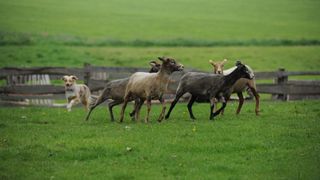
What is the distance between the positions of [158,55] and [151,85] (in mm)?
29191

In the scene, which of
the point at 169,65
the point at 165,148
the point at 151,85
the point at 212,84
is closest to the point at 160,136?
the point at 165,148

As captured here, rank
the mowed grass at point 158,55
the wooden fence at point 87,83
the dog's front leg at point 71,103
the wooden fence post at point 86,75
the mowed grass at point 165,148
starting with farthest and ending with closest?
the mowed grass at point 158,55 < the wooden fence post at point 86,75 < the wooden fence at point 87,83 < the dog's front leg at point 71,103 < the mowed grass at point 165,148

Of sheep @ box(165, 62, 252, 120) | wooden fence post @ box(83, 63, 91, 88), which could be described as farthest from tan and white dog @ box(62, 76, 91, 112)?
sheep @ box(165, 62, 252, 120)

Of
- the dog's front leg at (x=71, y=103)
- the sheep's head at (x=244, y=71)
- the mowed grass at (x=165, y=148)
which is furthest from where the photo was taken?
the dog's front leg at (x=71, y=103)

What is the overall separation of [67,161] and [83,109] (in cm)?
986

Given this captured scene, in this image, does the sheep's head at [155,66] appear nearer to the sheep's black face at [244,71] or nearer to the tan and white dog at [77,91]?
the sheep's black face at [244,71]

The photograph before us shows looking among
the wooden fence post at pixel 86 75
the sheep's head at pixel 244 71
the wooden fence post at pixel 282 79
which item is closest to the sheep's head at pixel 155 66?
the sheep's head at pixel 244 71

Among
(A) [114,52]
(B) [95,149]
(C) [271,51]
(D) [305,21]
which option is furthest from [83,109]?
(D) [305,21]

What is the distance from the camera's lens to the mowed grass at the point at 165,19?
64.7 m

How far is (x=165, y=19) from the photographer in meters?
78.5

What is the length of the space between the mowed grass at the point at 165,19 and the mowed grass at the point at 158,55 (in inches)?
328

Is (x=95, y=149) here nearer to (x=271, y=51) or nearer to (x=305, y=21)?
(x=271, y=51)

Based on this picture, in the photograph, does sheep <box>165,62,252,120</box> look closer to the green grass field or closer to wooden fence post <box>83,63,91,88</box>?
the green grass field

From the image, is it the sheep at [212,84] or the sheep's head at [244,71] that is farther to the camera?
the sheep's head at [244,71]
